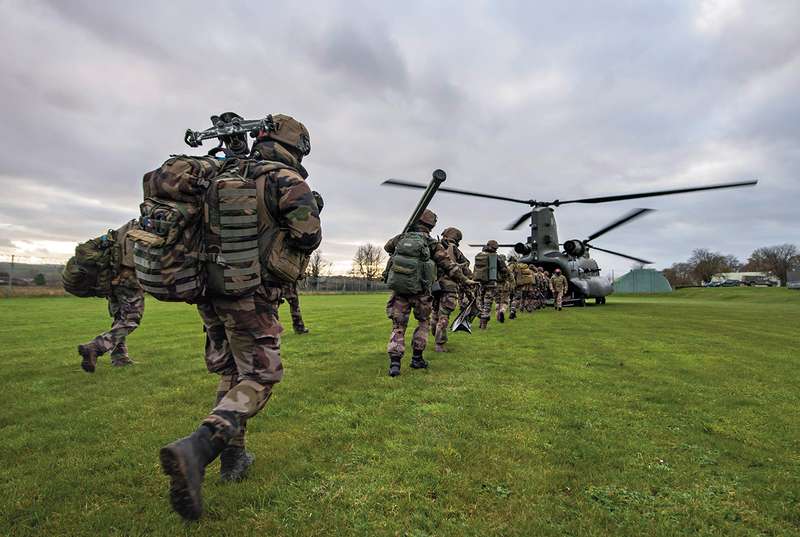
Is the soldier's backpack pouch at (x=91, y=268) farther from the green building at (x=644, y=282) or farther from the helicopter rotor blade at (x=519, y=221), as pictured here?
the green building at (x=644, y=282)

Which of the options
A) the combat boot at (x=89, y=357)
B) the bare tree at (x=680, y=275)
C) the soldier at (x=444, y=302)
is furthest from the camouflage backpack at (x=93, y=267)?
the bare tree at (x=680, y=275)

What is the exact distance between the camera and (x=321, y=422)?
423cm

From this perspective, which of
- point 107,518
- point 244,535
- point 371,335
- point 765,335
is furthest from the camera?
point 765,335

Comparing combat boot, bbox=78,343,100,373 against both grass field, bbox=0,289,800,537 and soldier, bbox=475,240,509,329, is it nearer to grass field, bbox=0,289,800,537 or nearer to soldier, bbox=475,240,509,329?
grass field, bbox=0,289,800,537

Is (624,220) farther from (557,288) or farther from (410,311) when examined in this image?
(410,311)

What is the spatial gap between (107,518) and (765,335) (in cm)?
1428

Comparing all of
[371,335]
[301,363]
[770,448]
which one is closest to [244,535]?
[770,448]

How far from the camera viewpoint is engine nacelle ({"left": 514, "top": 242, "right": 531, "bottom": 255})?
966 inches

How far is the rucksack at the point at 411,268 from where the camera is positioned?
21.5 feet

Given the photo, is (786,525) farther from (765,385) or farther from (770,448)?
(765,385)

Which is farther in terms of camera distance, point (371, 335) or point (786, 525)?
point (371, 335)

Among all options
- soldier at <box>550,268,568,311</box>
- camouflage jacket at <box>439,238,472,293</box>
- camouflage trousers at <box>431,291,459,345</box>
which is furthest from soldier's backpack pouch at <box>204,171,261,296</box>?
soldier at <box>550,268,568,311</box>

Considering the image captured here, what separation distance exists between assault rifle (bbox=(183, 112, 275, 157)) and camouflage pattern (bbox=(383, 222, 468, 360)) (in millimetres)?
3693

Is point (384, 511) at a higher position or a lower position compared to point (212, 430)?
lower
